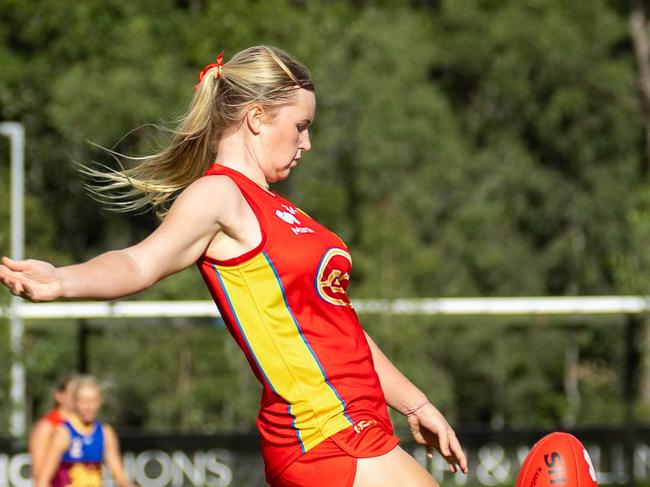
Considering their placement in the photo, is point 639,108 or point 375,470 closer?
point 375,470

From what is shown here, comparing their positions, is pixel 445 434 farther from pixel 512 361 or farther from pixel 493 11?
pixel 493 11

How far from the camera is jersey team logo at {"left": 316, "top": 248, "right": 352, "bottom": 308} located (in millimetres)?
3516

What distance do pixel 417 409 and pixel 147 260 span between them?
1.11 metres

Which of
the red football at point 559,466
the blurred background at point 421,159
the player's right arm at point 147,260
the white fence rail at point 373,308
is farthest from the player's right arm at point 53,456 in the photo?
the blurred background at point 421,159

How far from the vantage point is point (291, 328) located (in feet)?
11.4

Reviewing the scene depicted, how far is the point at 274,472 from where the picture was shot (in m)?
3.56

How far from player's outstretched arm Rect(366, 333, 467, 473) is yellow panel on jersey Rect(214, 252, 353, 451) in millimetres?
442

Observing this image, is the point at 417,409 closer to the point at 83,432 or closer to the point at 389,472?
the point at 389,472

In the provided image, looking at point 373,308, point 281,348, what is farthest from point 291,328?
point 373,308

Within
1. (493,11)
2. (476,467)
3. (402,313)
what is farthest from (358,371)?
(493,11)

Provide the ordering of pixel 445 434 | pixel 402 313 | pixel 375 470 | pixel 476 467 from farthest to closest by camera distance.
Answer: pixel 402 313
pixel 476 467
pixel 445 434
pixel 375 470

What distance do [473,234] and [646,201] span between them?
12.0 m

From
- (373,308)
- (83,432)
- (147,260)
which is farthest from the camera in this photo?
(373,308)

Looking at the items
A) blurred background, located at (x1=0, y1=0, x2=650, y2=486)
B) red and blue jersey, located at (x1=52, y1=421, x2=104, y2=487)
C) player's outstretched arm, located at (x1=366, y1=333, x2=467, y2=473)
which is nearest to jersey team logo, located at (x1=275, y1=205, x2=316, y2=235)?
player's outstretched arm, located at (x1=366, y1=333, x2=467, y2=473)
